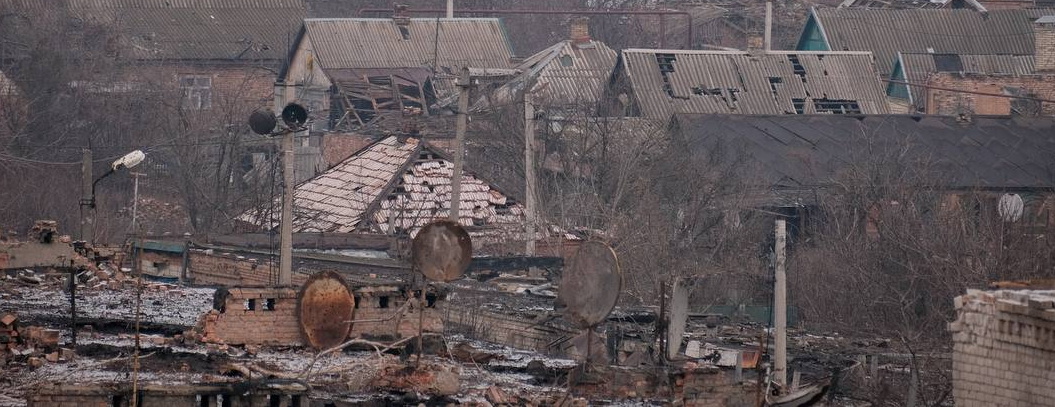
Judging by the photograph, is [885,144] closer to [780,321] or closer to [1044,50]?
[1044,50]

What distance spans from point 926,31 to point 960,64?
5.96 feet

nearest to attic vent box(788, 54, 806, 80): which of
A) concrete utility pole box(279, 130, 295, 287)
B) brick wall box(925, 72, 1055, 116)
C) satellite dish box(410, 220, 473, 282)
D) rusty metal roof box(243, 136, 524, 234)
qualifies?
brick wall box(925, 72, 1055, 116)

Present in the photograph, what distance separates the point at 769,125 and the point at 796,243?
16.7 ft

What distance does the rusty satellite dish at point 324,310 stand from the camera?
722 inches

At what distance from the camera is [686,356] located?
2003 centimetres

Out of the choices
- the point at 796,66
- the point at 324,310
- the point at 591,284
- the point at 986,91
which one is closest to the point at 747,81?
the point at 796,66

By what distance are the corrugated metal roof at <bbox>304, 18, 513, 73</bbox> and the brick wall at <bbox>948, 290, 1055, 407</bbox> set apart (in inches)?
1347

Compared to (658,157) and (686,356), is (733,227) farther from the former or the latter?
(686,356)

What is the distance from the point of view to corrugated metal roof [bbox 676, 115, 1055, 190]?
38031mm

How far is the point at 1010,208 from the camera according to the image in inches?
1266

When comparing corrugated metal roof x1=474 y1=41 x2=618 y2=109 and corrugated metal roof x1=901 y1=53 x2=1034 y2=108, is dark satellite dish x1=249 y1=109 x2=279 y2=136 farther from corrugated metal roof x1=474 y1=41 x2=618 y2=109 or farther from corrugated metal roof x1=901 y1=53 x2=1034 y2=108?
corrugated metal roof x1=901 y1=53 x2=1034 y2=108

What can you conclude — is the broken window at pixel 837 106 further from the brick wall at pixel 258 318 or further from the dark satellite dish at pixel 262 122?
the brick wall at pixel 258 318

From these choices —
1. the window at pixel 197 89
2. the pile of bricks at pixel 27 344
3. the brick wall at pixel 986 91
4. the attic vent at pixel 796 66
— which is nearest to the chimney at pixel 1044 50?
the brick wall at pixel 986 91

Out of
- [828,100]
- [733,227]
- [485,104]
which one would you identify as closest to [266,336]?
[733,227]
